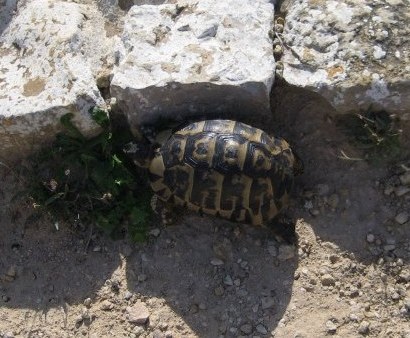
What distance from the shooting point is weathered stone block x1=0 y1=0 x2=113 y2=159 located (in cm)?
446

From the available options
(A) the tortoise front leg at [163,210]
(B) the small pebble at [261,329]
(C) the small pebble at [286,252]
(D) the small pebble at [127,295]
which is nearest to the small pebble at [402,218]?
(C) the small pebble at [286,252]

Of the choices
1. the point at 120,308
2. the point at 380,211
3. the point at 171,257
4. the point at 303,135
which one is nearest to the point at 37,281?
the point at 120,308

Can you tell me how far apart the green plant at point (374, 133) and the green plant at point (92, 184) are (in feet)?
5.73

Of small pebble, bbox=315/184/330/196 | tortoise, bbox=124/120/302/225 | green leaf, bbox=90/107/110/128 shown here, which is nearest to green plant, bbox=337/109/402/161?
small pebble, bbox=315/184/330/196

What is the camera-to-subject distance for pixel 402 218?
4.37 meters

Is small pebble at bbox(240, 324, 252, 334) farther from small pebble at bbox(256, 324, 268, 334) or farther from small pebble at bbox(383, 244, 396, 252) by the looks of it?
small pebble at bbox(383, 244, 396, 252)

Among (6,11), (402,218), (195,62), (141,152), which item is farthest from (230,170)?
(6,11)

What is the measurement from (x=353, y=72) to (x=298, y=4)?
80 centimetres

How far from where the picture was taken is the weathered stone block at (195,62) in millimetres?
4359

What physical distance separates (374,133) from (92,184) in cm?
228

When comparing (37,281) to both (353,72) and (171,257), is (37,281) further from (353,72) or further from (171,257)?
(353,72)

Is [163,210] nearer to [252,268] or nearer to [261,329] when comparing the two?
[252,268]

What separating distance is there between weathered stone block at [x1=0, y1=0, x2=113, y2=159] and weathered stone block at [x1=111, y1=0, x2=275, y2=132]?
0.97ft

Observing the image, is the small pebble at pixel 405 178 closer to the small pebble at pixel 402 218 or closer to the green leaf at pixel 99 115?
the small pebble at pixel 402 218
